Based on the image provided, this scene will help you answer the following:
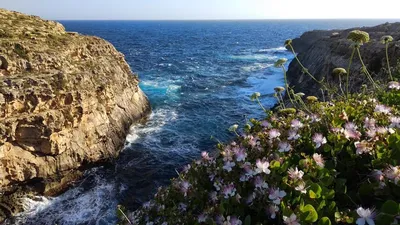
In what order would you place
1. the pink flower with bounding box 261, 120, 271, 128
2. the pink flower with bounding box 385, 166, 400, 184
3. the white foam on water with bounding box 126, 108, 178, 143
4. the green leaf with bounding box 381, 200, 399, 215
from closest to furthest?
the green leaf with bounding box 381, 200, 399, 215 < the pink flower with bounding box 385, 166, 400, 184 < the pink flower with bounding box 261, 120, 271, 128 < the white foam on water with bounding box 126, 108, 178, 143

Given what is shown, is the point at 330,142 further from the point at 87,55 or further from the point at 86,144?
the point at 87,55

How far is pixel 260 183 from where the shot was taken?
3.21 metres

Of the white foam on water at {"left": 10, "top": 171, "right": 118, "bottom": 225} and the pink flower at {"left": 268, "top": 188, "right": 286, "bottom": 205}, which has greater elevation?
the pink flower at {"left": 268, "top": 188, "right": 286, "bottom": 205}

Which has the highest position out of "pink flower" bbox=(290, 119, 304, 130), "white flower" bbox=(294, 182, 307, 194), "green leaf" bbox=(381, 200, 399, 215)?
"pink flower" bbox=(290, 119, 304, 130)

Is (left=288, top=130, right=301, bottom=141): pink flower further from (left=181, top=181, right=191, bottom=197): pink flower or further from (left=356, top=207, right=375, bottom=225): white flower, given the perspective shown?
(left=181, top=181, right=191, bottom=197): pink flower

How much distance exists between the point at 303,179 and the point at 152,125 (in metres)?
29.0

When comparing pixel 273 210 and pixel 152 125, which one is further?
pixel 152 125

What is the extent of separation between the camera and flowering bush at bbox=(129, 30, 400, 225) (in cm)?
285

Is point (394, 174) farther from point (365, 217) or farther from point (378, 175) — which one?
point (365, 217)

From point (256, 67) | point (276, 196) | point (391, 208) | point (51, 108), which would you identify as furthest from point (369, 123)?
point (256, 67)

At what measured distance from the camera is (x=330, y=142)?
378cm

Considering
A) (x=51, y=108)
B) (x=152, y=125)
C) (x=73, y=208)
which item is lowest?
(x=73, y=208)

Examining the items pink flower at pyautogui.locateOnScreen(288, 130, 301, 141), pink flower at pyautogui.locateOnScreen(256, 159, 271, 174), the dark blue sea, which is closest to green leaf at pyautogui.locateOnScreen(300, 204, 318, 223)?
pink flower at pyautogui.locateOnScreen(256, 159, 271, 174)

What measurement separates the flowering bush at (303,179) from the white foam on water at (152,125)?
2423 cm
